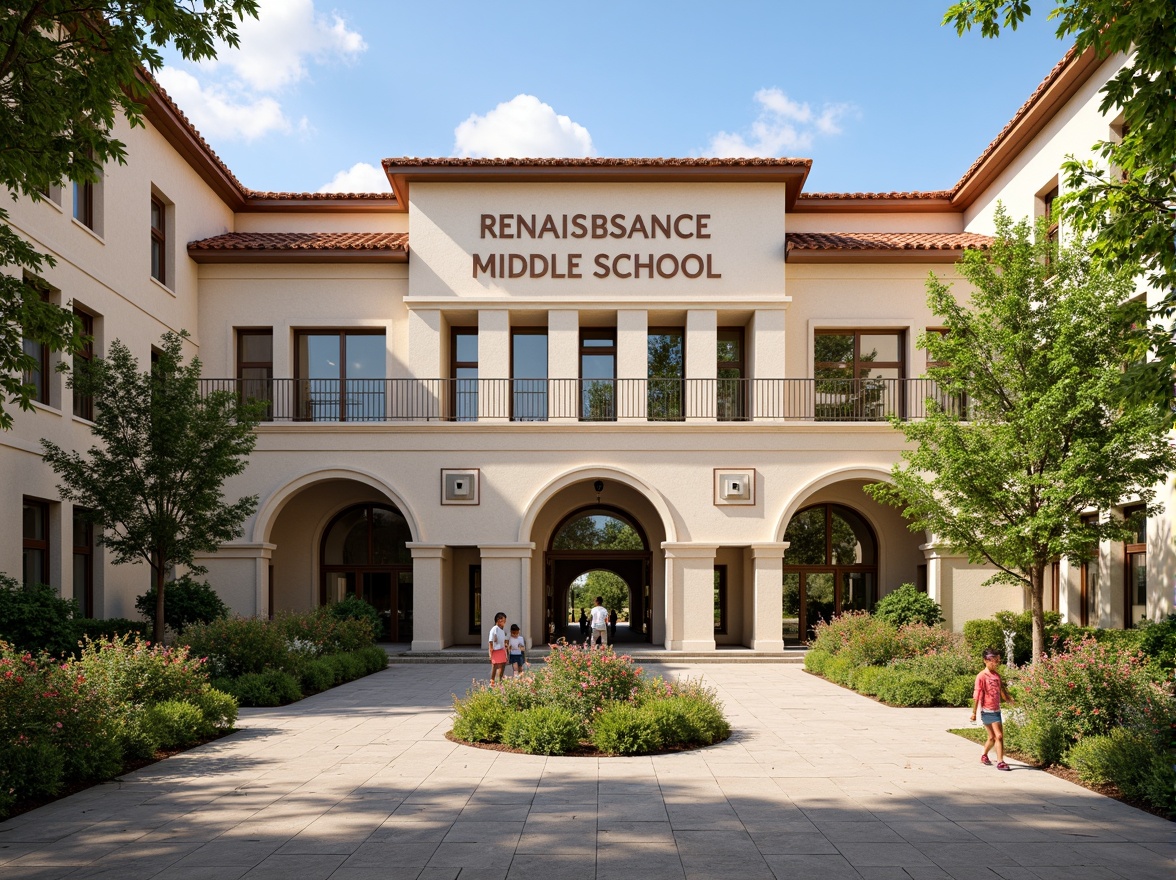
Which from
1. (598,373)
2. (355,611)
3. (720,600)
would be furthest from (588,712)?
(720,600)

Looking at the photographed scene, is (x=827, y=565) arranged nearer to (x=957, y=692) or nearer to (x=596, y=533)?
(x=596, y=533)

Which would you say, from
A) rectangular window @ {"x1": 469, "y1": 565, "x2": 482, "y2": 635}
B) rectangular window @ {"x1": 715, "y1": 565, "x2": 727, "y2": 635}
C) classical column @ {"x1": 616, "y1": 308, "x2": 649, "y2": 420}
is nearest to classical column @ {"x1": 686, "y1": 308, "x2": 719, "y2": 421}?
classical column @ {"x1": 616, "y1": 308, "x2": 649, "y2": 420}

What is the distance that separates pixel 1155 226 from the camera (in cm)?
837

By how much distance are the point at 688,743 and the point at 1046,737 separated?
12.8ft

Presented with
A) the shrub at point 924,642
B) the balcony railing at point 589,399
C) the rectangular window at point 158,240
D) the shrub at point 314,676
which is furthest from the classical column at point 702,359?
the rectangular window at point 158,240

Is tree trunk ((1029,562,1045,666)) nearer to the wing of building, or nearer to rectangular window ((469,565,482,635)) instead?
the wing of building

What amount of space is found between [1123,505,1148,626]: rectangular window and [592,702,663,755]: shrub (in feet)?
38.3

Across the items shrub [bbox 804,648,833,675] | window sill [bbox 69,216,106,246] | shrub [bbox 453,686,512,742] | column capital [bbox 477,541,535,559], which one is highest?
window sill [bbox 69,216,106,246]

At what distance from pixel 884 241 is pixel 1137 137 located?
1708cm

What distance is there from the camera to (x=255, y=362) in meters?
25.1

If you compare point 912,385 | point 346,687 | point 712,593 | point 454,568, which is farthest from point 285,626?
point 912,385

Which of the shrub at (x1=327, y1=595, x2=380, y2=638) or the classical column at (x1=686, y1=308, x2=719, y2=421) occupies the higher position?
the classical column at (x1=686, y1=308, x2=719, y2=421)

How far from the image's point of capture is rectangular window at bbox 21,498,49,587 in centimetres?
1730

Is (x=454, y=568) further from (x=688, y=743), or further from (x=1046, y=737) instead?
(x=1046, y=737)
